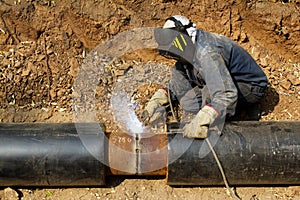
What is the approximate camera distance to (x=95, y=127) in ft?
11.9

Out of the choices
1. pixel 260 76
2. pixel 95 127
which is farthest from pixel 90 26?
pixel 260 76

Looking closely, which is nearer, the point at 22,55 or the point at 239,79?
the point at 239,79

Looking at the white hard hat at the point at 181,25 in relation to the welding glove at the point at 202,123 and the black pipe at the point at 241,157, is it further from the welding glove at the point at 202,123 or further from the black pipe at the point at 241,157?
the black pipe at the point at 241,157

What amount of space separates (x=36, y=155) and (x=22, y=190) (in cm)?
48

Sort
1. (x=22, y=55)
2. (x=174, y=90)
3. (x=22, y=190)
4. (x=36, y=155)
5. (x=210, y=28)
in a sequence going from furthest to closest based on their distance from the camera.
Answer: (x=210, y=28), (x=22, y=55), (x=174, y=90), (x=22, y=190), (x=36, y=155)

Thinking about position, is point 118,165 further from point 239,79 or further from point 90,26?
point 90,26

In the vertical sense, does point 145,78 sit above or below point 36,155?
above

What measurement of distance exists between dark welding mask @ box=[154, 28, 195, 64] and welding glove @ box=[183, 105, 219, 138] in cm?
50

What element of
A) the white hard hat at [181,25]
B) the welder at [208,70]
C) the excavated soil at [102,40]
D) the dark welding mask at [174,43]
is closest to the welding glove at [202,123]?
the welder at [208,70]

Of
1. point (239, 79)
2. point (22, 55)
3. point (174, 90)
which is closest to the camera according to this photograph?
point (239, 79)

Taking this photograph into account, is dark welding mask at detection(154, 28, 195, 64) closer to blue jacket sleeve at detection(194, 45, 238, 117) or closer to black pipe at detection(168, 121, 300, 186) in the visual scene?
blue jacket sleeve at detection(194, 45, 238, 117)

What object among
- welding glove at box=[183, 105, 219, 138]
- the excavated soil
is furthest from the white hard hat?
the excavated soil

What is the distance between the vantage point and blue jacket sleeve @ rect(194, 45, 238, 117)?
11.5ft

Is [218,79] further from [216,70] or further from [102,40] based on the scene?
[102,40]
